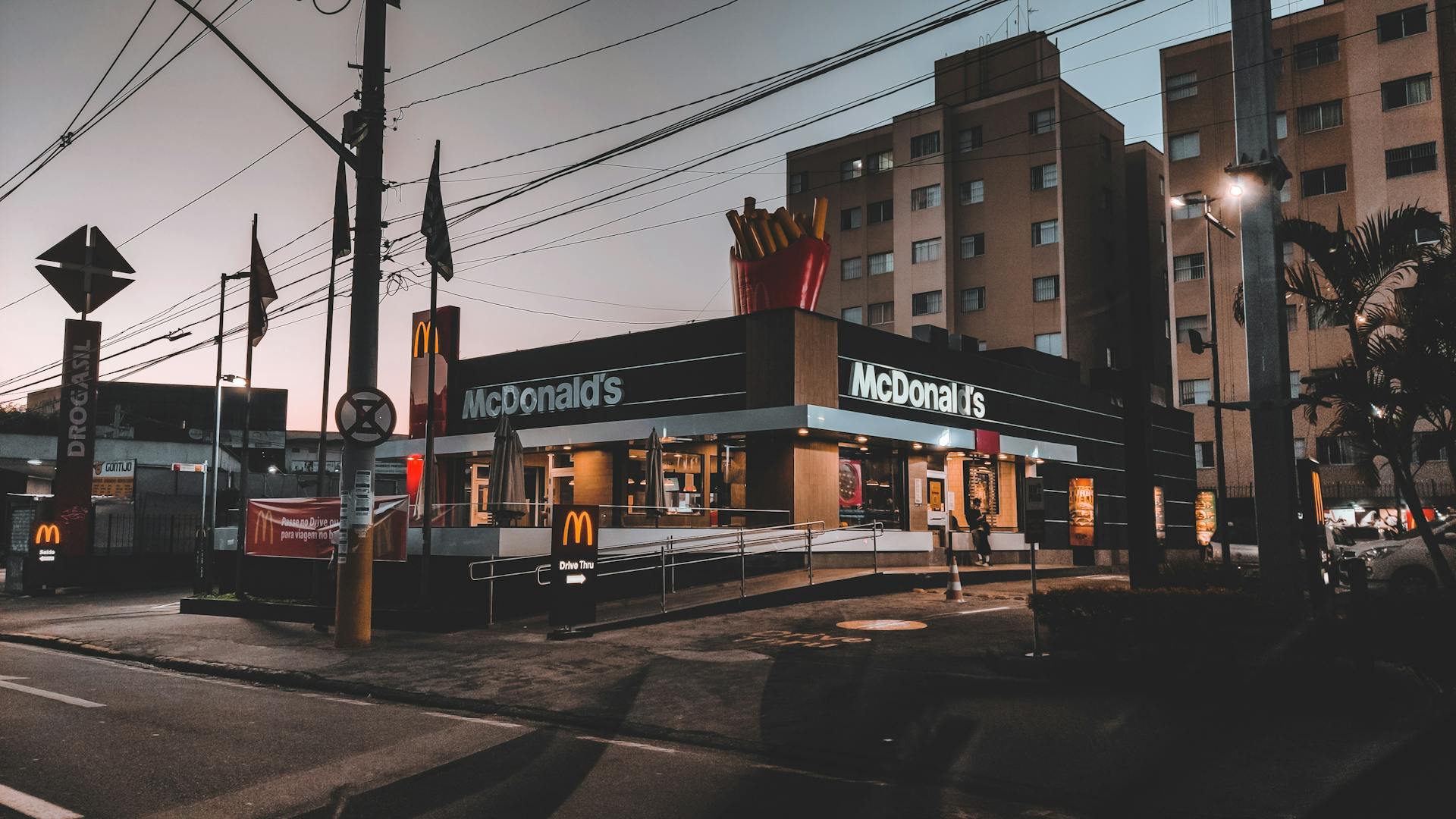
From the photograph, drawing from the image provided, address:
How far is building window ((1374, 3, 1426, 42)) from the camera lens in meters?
43.9

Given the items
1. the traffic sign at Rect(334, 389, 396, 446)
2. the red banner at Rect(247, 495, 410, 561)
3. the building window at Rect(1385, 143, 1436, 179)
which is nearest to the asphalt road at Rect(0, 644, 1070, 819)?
the traffic sign at Rect(334, 389, 396, 446)

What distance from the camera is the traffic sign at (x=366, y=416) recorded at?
1283 cm

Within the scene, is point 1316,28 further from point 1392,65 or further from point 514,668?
point 514,668

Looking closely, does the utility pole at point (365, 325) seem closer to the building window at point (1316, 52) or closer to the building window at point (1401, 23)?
the building window at point (1401, 23)

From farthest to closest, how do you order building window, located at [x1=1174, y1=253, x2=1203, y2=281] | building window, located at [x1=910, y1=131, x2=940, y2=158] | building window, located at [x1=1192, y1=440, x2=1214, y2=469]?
building window, located at [x1=910, y1=131, x2=940, y2=158]
building window, located at [x1=1174, y1=253, x2=1203, y2=281]
building window, located at [x1=1192, y1=440, x2=1214, y2=469]

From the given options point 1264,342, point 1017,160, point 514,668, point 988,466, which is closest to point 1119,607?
point 1264,342

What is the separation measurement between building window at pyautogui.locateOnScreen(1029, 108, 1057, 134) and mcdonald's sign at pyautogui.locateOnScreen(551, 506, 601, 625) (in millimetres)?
40299

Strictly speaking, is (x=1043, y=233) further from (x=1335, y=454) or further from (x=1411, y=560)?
(x=1411, y=560)

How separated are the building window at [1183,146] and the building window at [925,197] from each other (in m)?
11.4

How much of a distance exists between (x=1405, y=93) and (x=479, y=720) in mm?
50660

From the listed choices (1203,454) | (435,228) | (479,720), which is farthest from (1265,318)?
(1203,454)

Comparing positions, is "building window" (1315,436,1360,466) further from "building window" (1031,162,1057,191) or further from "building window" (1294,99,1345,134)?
"building window" (1031,162,1057,191)

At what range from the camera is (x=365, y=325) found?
1327cm

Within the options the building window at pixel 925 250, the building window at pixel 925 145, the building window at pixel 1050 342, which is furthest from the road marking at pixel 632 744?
the building window at pixel 925 145
